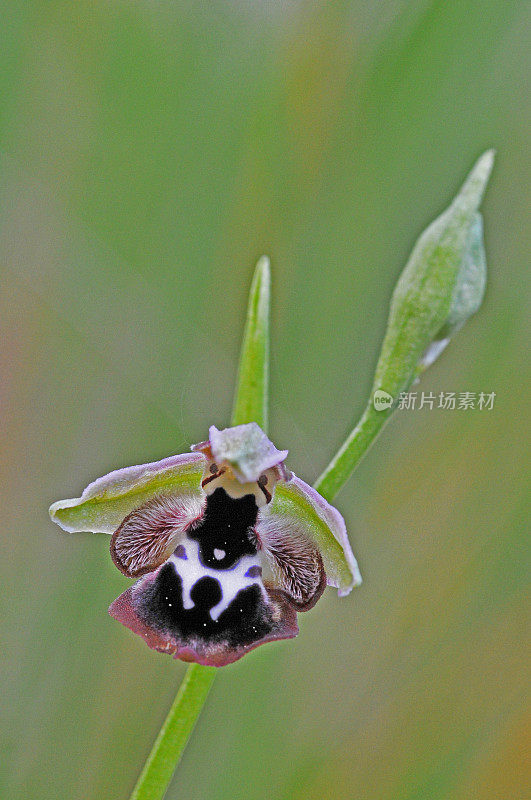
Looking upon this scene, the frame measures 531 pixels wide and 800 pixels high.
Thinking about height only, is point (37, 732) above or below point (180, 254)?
below

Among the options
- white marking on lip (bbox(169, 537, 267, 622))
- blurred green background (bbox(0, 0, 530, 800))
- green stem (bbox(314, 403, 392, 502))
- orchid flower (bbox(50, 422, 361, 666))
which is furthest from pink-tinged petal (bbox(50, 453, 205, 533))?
blurred green background (bbox(0, 0, 530, 800))

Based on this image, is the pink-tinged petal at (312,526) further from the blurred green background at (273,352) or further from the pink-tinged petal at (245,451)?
the blurred green background at (273,352)

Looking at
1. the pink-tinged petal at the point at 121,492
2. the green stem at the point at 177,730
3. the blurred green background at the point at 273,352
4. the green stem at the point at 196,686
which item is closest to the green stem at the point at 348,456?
the green stem at the point at 196,686

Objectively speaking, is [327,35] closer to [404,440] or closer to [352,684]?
[404,440]

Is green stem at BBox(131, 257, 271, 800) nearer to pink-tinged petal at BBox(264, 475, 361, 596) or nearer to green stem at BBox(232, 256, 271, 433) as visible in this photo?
green stem at BBox(232, 256, 271, 433)

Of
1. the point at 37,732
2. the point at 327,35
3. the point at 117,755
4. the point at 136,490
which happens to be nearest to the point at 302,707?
the point at 117,755

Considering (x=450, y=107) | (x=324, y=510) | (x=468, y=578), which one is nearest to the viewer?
(x=324, y=510)

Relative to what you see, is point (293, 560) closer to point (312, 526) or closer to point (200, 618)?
point (312, 526)
